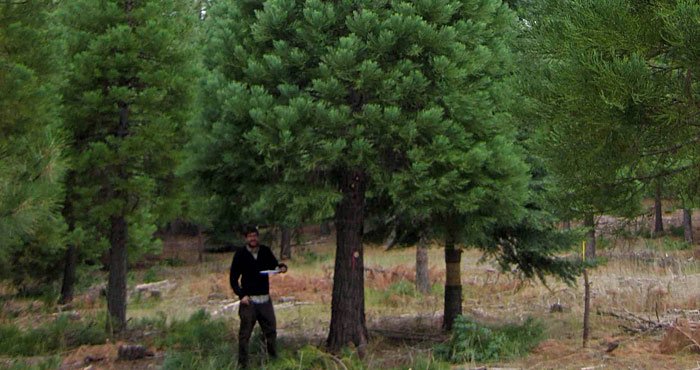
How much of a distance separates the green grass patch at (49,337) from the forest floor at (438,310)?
1.16 feet

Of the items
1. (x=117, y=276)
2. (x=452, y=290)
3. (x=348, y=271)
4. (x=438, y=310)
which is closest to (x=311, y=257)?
(x=438, y=310)

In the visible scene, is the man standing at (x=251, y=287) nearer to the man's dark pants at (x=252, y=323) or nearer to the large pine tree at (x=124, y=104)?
the man's dark pants at (x=252, y=323)

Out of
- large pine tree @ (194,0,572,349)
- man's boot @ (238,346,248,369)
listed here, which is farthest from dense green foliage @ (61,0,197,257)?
man's boot @ (238,346,248,369)

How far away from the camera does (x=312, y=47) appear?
884 centimetres

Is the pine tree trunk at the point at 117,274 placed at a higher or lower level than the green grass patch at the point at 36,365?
higher

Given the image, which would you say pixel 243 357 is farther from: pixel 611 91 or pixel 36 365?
pixel 611 91

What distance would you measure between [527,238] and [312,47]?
16.0 feet

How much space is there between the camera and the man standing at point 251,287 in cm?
894

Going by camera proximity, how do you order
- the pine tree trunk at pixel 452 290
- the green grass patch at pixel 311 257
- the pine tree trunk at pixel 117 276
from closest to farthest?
the pine tree trunk at pixel 452 290
the pine tree trunk at pixel 117 276
the green grass patch at pixel 311 257

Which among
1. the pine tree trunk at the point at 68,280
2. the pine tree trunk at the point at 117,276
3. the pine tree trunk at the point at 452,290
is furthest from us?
the pine tree trunk at the point at 68,280

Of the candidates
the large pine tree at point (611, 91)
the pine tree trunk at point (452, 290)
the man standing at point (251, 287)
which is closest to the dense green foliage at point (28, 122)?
the man standing at point (251, 287)

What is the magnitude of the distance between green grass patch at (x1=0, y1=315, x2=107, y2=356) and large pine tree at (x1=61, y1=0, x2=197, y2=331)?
46 centimetres

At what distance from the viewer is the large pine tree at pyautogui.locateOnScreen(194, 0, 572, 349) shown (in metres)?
8.43

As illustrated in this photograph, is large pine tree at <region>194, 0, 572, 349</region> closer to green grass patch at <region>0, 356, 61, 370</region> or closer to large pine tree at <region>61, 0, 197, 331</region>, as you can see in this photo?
large pine tree at <region>61, 0, 197, 331</region>
